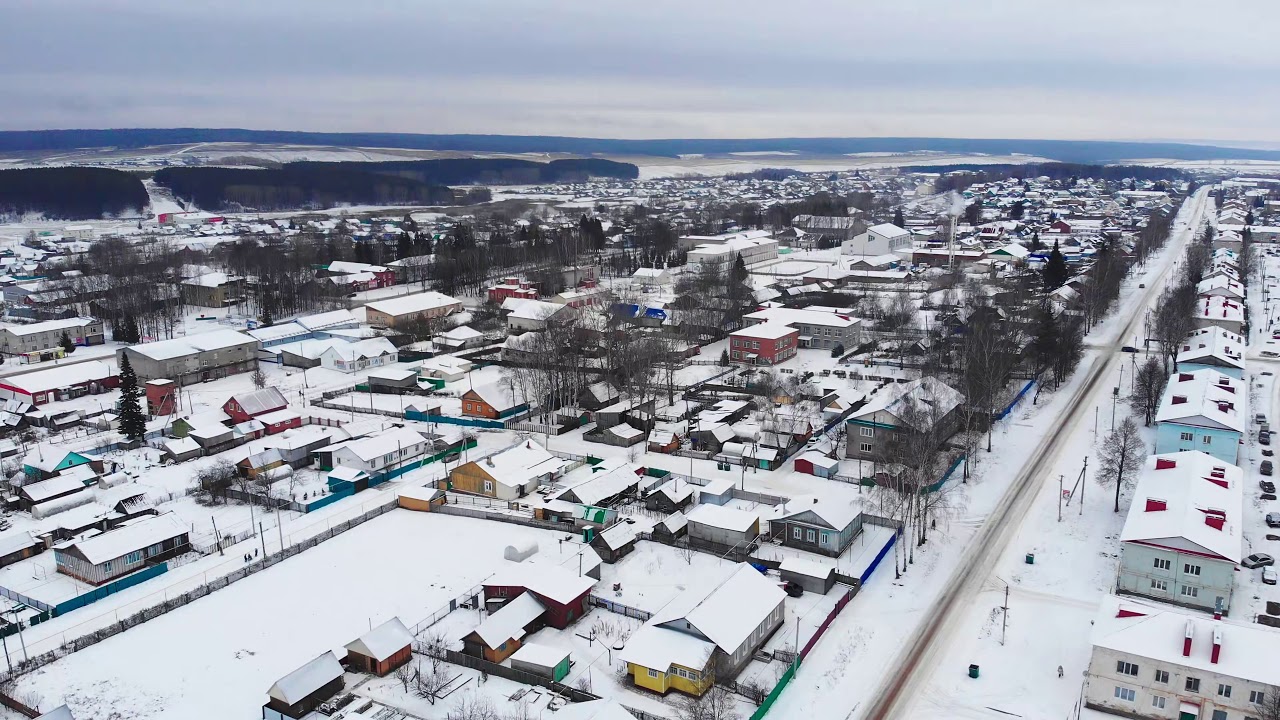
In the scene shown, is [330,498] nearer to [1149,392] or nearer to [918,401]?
[918,401]

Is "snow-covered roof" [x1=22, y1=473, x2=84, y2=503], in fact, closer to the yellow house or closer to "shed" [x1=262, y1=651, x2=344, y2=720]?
"shed" [x1=262, y1=651, x2=344, y2=720]

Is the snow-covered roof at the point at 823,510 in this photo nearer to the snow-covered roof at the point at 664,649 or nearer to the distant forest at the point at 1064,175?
the snow-covered roof at the point at 664,649

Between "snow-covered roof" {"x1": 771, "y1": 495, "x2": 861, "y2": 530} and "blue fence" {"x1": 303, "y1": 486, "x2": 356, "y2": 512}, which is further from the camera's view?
"blue fence" {"x1": 303, "y1": 486, "x2": 356, "y2": 512}

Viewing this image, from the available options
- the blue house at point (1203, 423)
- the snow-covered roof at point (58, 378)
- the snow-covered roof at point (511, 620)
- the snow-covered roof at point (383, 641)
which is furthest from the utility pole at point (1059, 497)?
the snow-covered roof at point (58, 378)

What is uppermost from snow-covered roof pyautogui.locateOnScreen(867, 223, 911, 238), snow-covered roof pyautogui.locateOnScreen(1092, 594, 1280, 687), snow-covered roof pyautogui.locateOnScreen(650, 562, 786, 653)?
snow-covered roof pyautogui.locateOnScreen(867, 223, 911, 238)

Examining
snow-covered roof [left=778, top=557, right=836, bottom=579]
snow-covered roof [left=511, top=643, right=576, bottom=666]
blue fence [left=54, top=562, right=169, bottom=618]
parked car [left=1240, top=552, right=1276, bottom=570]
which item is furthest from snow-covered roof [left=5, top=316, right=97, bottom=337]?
parked car [left=1240, top=552, right=1276, bottom=570]

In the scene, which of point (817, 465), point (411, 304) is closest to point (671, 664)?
point (817, 465)
